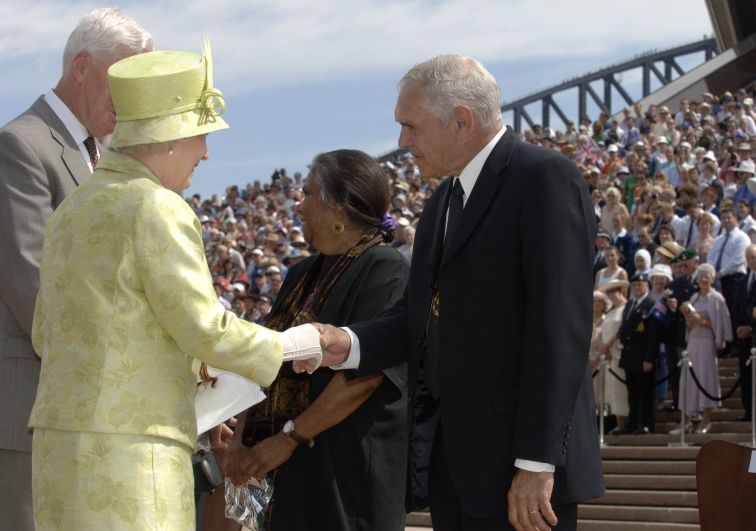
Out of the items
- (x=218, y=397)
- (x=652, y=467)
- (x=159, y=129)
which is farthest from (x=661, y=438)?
(x=159, y=129)

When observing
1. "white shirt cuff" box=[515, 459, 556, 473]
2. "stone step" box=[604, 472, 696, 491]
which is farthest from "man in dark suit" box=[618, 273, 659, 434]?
"white shirt cuff" box=[515, 459, 556, 473]

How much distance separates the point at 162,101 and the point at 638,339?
8.85 metres

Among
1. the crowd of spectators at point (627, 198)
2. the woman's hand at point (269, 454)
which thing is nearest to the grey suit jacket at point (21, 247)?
the woman's hand at point (269, 454)

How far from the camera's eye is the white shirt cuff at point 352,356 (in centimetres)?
393

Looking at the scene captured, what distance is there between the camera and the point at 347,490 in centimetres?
428

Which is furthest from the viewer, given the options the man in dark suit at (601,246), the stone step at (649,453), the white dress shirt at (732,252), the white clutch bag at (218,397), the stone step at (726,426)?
Result: the man in dark suit at (601,246)

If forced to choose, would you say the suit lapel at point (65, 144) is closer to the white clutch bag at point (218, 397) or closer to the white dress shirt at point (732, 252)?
the white clutch bag at point (218, 397)

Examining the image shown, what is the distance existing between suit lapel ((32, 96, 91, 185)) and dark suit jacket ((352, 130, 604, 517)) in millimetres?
1280

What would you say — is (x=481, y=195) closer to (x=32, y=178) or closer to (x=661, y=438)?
(x=32, y=178)

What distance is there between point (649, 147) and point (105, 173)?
1688 centimetres

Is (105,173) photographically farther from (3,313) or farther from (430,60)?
(430,60)

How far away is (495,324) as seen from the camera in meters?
A: 3.35

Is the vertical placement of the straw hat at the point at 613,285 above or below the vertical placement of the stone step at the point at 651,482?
above

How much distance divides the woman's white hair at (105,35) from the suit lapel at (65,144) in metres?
0.17
